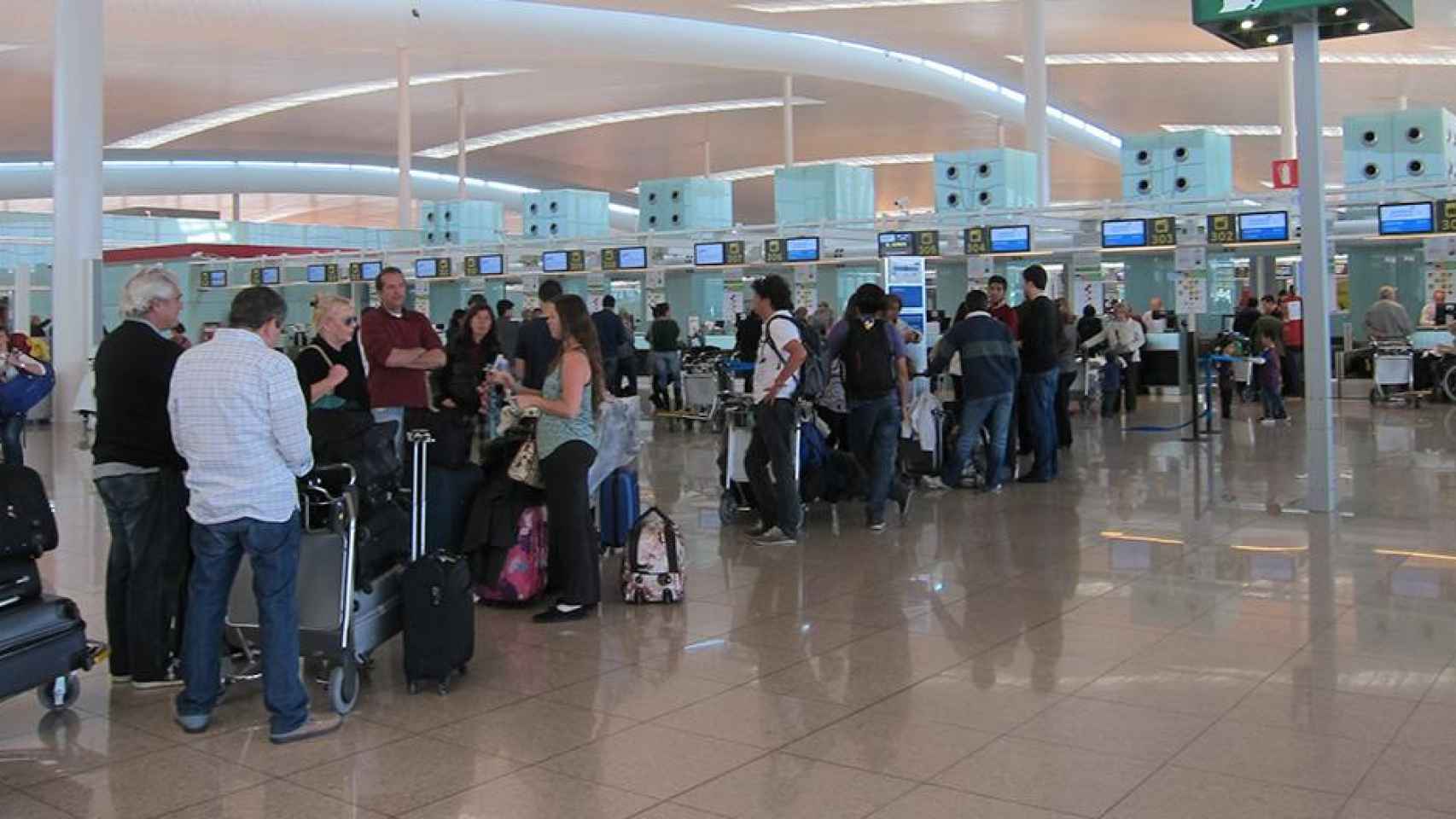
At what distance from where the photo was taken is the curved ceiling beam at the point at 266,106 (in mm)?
27520

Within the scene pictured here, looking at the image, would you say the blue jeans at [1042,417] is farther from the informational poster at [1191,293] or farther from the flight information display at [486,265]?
the flight information display at [486,265]

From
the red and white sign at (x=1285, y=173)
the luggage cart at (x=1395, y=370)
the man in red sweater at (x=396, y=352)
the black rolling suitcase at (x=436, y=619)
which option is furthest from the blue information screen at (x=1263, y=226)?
the black rolling suitcase at (x=436, y=619)

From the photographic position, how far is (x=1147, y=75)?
90.0 ft

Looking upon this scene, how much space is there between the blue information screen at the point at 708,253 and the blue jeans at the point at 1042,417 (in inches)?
356

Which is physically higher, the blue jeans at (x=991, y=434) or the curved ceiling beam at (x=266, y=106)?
the curved ceiling beam at (x=266, y=106)

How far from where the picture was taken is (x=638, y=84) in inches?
1122

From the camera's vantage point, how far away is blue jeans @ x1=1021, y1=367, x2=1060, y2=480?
32.8ft

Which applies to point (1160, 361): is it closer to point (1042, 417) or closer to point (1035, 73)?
point (1035, 73)

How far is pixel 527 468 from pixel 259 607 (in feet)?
5.86

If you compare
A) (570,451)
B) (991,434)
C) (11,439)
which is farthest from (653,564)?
(11,439)

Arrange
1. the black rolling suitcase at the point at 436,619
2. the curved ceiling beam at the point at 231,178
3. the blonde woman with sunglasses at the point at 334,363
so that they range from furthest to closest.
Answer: the curved ceiling beam at the point at 231,178, the blonde woman with sunglasses at the point at 334,363, the black rolling suitcase at the point at 436,619

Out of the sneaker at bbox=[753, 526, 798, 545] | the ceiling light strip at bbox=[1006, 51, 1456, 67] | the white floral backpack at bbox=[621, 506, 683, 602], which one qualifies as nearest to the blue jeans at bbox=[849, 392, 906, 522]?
the sneaker at bbox=[753, 526, 798, 545]

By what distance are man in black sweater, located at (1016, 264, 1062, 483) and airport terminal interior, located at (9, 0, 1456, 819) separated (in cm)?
11

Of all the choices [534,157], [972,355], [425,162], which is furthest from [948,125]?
[972,355]
